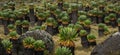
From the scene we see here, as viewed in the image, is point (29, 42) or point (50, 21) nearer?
point (29, 42)

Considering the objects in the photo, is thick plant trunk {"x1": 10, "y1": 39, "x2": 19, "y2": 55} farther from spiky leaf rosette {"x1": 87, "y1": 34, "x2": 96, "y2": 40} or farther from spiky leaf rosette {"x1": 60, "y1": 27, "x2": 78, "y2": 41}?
spiky leaf rosette {"x1": 87, "y1": 34, "x2": 96, "y2": 40}

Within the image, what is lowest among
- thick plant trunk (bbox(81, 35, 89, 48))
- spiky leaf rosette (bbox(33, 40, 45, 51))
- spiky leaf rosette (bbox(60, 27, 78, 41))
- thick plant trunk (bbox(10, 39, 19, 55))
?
thick plant trunk (bbox(81, 35, 89, 48))

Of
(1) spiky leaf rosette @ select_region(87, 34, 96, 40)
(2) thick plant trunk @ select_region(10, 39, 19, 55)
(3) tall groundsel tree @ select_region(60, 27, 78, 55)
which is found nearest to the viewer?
(3) tall groundsel tree @ select_region(60, 27, 78, 55)

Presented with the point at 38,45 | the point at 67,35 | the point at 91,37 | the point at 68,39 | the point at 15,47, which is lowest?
the point at 15,47

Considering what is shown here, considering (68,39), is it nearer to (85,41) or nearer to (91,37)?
(91,37)

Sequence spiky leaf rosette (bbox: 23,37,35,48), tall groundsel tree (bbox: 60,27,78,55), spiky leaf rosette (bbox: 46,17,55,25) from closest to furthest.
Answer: tall groundsel tree (bbox: 60,27,78,55), spiky leaf rosette (bbox: 23,37,35,48), spiky leaf rosette (bbox: 46,17,55,25)

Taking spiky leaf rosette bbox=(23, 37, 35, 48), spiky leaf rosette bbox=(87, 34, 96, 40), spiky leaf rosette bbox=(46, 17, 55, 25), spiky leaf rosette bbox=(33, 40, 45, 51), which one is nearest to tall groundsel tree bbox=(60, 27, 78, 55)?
spiky leaf rosette bbox=(33, 40, 45, 51)

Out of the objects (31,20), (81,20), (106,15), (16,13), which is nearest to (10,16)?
(16,13)

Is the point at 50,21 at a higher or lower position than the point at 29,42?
lower

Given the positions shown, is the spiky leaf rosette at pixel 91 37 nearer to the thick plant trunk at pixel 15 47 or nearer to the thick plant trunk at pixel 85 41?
the thick plant trunk at pixel 85 41

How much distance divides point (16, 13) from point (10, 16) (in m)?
3.94

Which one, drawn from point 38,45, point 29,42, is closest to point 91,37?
point 38,45

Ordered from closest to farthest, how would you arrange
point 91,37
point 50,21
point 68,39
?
point 68,39 < point 91,37 < point 50,21

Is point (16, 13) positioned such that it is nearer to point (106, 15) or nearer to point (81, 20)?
point (81, 20)
